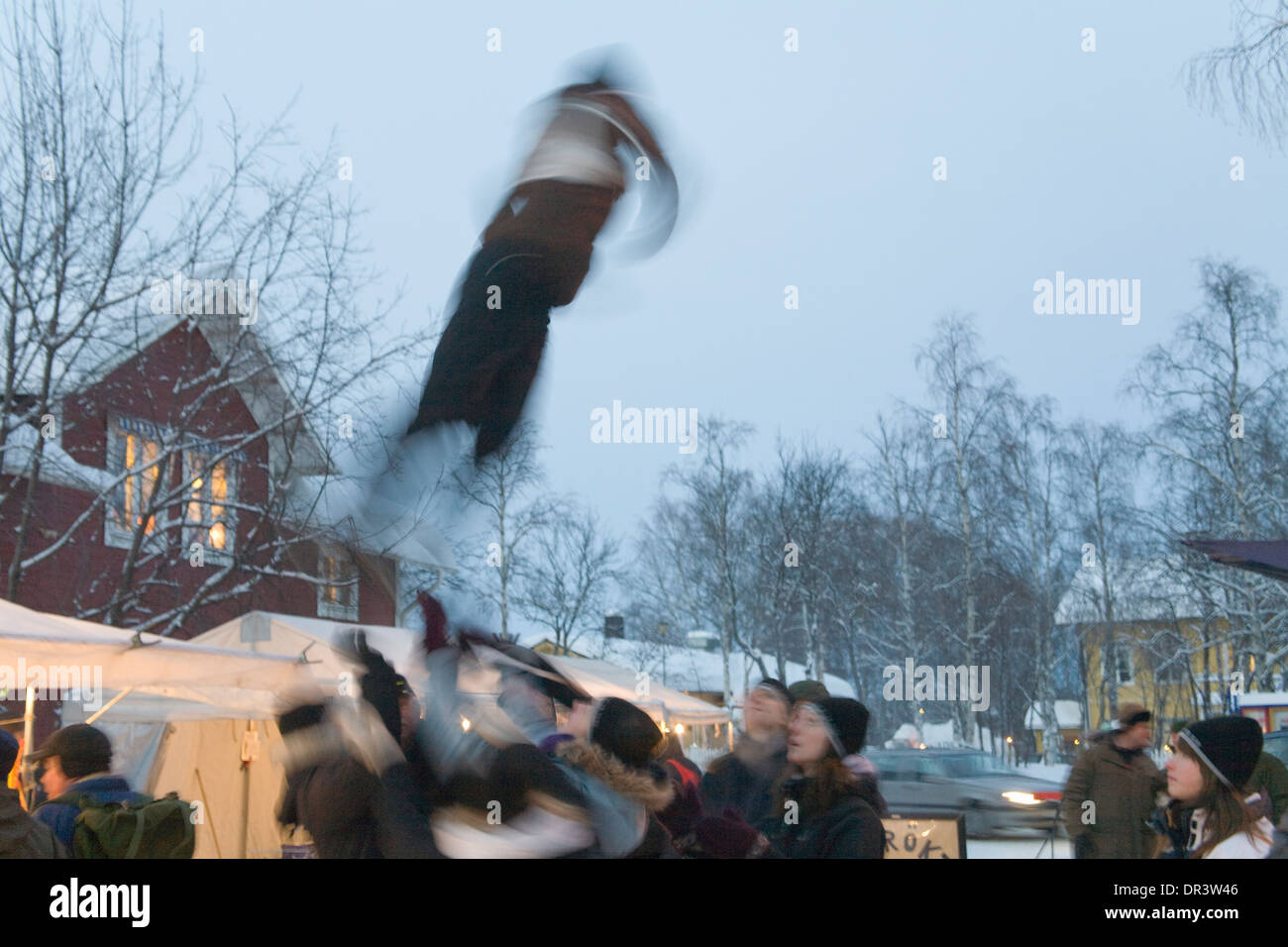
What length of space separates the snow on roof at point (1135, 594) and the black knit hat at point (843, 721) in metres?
22.4

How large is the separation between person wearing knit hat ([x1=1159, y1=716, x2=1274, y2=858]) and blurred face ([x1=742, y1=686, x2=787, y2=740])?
153 centimetres

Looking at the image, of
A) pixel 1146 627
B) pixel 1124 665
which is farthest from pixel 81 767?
pixel 1124 665

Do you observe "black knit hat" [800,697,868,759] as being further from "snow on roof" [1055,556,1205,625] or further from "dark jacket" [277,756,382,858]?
"snow on roof" [1055,556,1205,625]

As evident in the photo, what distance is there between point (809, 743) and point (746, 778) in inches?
62.8

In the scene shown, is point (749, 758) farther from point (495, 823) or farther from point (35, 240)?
point (35, 240)

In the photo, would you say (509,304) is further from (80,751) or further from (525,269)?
(80,751)

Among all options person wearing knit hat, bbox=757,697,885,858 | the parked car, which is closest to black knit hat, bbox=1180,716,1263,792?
person wearing knit hat, bbox=757,697,885,858

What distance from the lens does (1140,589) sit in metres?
26.5

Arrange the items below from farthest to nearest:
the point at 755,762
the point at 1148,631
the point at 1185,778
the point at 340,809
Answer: the point at 1148,631 → the point at 755,762 → the point at 1185,778 → the point at 340,809

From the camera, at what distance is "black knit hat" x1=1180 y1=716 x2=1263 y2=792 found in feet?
9.32

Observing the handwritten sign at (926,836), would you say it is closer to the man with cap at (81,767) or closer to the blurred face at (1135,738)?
the blurred face at (1135,738)

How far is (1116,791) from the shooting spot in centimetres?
508

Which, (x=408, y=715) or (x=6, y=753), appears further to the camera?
(x=6, y=753)
